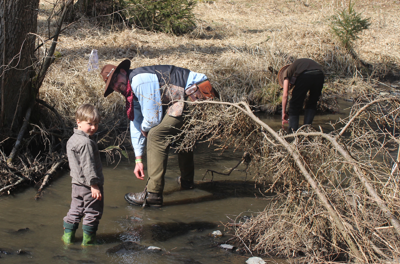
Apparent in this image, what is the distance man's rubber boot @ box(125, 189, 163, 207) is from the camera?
15.5 feet

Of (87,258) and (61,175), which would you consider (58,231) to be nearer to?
(87,258)

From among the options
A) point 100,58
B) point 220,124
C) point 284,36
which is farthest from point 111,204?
point 284,36

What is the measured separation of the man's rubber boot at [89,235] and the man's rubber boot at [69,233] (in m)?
0.10

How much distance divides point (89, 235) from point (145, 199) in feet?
3.76

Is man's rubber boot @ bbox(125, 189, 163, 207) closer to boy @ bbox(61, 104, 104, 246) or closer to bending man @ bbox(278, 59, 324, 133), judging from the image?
boy @ bbox(61, 104, 104, 246)

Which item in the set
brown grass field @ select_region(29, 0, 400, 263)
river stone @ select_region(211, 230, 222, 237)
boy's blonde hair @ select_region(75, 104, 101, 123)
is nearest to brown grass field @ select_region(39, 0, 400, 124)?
brown grass field @ select_region(29, 0, 400, 263)

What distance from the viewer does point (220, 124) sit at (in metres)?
4.46

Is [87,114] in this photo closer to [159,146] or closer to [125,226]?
[159,146]

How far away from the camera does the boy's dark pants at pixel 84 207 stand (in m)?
3.59

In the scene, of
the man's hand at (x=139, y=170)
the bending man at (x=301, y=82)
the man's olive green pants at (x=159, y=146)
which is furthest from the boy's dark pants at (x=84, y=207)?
the bending man at (x=301, y=82)

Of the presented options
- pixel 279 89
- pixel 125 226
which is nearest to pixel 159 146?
pixel 125 226

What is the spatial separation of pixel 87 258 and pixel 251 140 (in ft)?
7.43

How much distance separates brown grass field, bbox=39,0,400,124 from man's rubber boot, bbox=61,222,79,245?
342cm

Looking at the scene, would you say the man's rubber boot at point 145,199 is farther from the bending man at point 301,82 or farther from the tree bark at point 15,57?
the bending man at point 301,82
